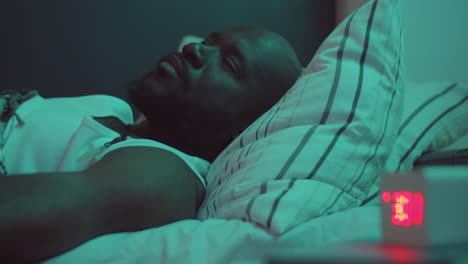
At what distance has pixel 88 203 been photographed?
2.39 feet

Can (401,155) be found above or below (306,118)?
below

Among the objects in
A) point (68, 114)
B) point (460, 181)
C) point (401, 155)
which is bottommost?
point (401, 155)

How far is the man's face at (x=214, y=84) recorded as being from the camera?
1273 millimetres

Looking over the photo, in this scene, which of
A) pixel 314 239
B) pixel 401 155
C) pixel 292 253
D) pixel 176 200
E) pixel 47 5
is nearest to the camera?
pixel 292 253

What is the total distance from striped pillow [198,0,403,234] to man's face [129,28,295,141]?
10.2 inches

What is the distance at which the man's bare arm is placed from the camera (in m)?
0.67

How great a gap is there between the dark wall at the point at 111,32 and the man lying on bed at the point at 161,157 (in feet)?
2.77

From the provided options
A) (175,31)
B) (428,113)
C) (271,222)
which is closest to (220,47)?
(428,113)

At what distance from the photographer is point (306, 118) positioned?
924mm

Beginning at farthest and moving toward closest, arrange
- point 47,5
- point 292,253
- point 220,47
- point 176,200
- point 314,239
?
point 47,5 < point 220,47 < point 176,200 < point 314,239 < point 292,253

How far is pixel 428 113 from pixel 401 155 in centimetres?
16

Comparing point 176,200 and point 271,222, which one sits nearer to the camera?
point 271,222

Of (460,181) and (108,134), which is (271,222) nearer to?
(460,181)

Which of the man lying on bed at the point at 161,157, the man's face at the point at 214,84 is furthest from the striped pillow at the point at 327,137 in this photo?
the man's face at the point at 214,84
